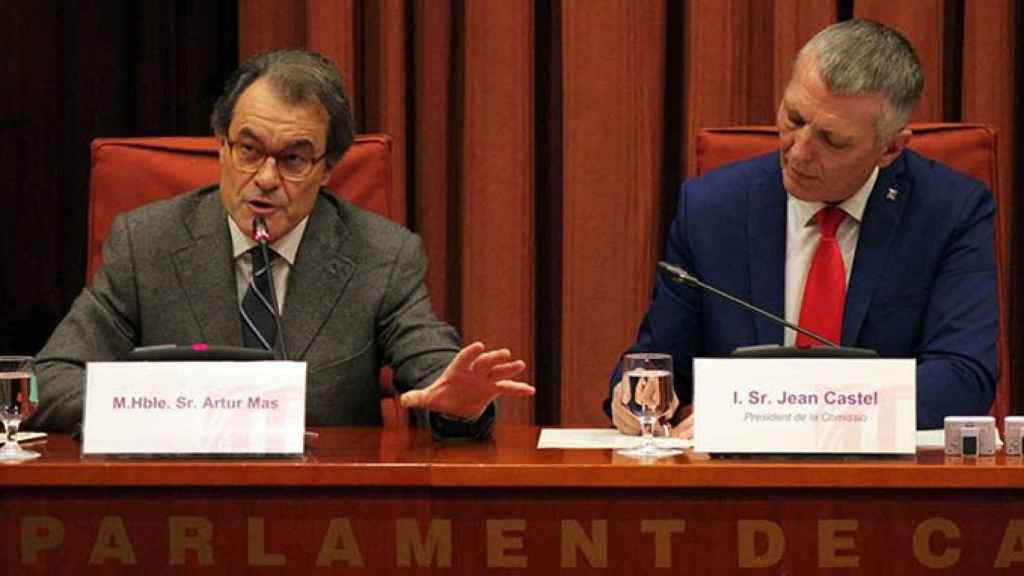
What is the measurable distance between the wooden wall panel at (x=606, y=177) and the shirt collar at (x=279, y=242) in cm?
89

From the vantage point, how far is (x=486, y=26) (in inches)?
135

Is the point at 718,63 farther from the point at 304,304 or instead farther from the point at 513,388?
the point at 513,388

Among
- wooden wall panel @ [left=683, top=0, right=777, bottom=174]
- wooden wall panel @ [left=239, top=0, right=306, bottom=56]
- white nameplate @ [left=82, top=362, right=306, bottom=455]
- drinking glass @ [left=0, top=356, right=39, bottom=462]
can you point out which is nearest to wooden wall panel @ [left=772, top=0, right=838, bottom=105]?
wooden wall panel @ [left=683, top=0, right=777, bottom=174]

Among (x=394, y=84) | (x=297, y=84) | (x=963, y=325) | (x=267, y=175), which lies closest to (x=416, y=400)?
(x=267, y=175)

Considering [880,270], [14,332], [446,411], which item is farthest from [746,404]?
[14,332]

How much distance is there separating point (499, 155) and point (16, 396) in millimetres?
1613

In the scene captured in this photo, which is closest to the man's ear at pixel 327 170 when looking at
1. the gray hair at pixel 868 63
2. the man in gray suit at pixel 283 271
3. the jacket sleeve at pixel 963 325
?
the man in gray suit at pixel 283 271

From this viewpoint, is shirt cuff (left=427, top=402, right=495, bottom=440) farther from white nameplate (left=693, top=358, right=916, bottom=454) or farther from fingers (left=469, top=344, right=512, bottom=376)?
white nameplate (left=693, top=358, right=916, bottom=454)

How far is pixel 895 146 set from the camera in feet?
8.68

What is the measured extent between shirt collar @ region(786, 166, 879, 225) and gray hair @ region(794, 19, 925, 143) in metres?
0.11

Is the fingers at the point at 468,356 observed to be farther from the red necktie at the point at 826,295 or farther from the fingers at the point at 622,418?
the red necktie at the point at 826,295

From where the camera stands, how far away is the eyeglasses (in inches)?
102

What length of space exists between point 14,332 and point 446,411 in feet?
5.23

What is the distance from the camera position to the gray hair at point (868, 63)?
2.53 metres
